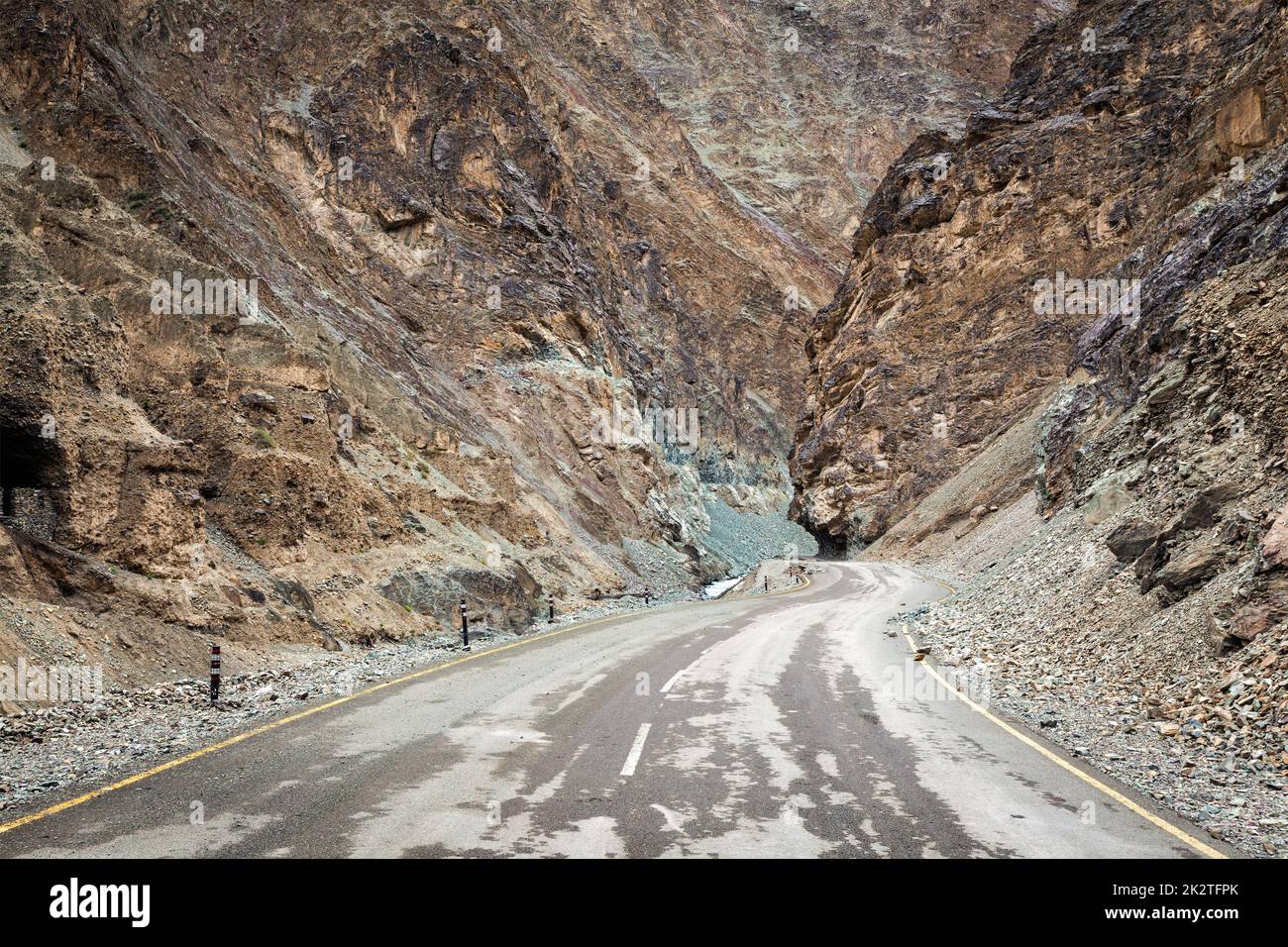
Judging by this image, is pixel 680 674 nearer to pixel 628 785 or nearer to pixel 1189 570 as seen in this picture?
pixel 628 785

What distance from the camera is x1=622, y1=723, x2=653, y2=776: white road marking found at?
6.85m

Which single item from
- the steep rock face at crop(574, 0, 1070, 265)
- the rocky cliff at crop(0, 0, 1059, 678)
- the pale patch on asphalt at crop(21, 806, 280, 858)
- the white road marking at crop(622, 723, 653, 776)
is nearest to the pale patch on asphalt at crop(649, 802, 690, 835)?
the white road marking at crop(622, 723, 653, 776)

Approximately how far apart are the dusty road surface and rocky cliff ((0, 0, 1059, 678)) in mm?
4371

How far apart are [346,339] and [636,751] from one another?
23.2 meters

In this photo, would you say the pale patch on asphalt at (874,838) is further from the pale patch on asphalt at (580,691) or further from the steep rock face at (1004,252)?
the steep rock face at (1004,252)

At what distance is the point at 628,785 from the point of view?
21.0 ft

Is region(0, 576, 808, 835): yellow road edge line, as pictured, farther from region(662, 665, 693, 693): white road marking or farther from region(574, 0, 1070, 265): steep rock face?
region(574, 0, 1070, 265): steep rock face

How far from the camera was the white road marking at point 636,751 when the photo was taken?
685cm

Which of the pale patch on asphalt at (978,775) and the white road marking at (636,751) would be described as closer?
the pale patch on asphalt at (978,775)

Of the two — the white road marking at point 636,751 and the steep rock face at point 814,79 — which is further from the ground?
the steep rock face at point 814,79

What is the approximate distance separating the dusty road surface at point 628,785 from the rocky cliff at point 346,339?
14.3 ft

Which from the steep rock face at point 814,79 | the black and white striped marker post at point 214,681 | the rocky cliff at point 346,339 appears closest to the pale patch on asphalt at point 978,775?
the black and white striped marker post at point 214,681

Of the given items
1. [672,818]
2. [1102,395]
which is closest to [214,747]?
[672,818]

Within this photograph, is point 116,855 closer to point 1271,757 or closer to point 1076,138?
point 1271,757
